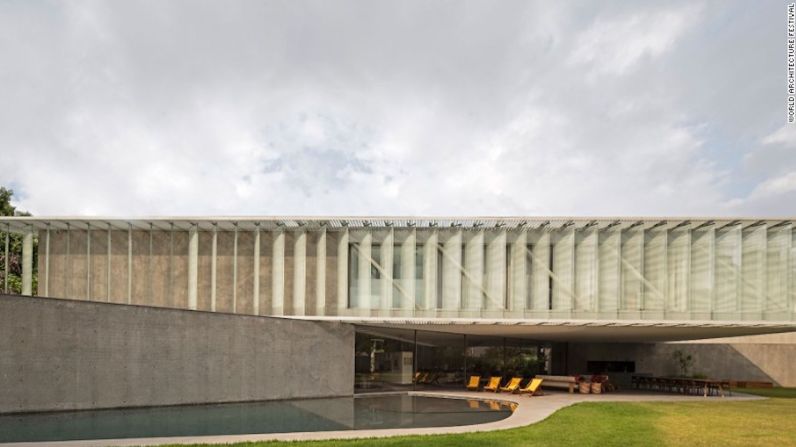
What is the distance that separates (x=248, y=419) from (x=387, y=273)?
10271 millimetres

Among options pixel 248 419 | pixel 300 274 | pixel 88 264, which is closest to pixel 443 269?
pixel 300 274

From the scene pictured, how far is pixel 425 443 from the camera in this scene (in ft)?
39.2

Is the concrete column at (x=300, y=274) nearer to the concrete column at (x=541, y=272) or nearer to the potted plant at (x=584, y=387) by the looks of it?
the concrete column at (x=541, y=272)

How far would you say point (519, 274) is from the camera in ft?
82.1

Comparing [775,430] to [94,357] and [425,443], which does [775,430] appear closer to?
[425,443]

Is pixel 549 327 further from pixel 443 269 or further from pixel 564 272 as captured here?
pixel 443 269

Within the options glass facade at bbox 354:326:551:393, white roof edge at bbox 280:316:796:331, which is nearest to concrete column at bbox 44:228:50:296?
white roof edge at bbox 280:316:796:331

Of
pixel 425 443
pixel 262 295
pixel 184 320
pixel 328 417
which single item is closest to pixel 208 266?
pixel 262 295

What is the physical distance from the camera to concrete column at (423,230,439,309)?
24969mm

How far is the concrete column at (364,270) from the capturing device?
2521cm

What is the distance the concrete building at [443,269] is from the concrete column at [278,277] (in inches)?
1.9

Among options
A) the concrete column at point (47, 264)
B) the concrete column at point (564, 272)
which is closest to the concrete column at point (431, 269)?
the concrete column at point (564, 272)

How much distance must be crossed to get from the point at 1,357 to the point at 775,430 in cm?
1992

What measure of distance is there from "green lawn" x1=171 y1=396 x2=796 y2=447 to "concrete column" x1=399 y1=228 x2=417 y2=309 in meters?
8.18
